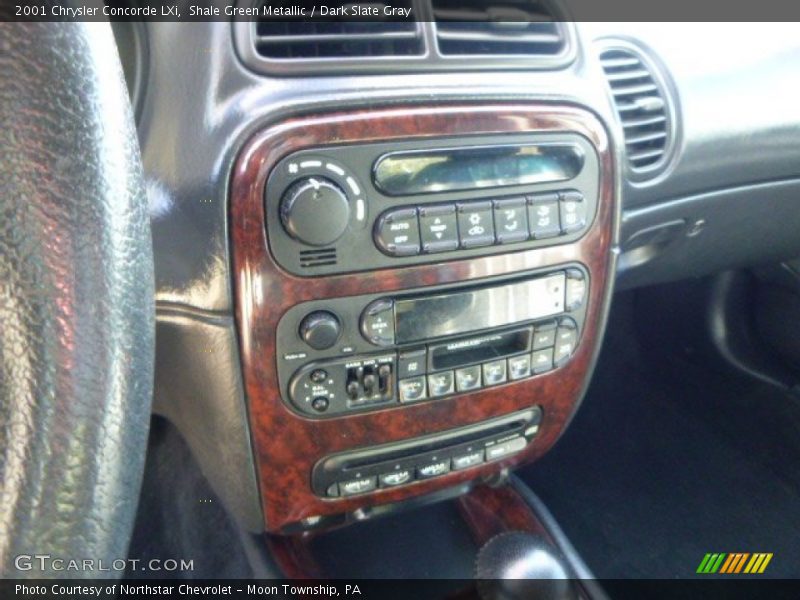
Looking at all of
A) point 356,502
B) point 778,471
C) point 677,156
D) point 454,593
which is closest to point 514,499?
point 454,593

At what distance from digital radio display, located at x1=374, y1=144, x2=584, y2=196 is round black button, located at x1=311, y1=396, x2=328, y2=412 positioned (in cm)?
22

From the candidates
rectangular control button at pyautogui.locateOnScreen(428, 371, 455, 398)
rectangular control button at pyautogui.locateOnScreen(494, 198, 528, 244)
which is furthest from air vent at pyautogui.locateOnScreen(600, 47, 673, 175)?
rectangular control button at pyautogui.locateOnScreen(428, 371, 455, 398)

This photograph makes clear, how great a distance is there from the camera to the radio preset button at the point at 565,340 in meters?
0.93

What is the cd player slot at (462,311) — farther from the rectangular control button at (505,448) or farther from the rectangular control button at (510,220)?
the rectangular control button at (505,448)

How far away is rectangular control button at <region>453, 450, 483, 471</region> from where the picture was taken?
972mm

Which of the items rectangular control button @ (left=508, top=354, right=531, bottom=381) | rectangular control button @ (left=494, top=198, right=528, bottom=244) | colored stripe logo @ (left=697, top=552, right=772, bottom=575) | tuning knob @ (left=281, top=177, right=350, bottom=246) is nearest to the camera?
tuning knob @ (left=281, top=177, right=350, bottom=246)

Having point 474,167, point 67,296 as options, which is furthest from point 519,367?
point 67,296

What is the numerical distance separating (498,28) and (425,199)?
0.65 ft

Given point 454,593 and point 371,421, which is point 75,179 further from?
point 454,593

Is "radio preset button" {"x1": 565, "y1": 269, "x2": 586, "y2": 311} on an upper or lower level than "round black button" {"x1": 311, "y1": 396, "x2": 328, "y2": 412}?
upper

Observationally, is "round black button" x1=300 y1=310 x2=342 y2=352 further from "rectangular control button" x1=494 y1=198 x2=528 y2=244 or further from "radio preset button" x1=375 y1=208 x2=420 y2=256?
"rectangular control button" x1=494 y1=198 x2=528 y2=244

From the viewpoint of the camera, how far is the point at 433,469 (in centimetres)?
96

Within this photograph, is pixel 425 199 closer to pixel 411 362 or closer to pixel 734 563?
pixel 411 362

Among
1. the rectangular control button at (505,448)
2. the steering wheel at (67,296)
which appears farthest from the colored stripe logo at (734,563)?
the steering wheel at (67,296)
